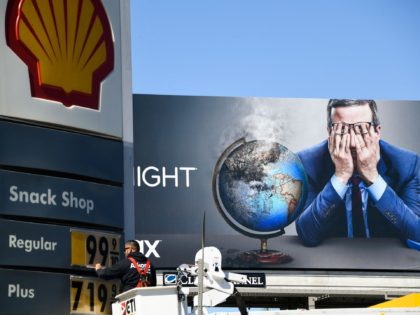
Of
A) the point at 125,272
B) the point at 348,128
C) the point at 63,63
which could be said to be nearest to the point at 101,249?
the point at 125,272

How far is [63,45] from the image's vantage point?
37.7 feet

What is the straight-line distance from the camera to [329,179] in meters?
49.3

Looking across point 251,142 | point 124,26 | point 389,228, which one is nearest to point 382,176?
point 389,228

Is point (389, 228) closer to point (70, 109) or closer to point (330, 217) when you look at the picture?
point (330, 217)

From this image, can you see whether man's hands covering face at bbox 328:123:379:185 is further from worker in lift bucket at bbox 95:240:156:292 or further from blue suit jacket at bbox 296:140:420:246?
worker in lift bucket at bbox 95:240:156:292

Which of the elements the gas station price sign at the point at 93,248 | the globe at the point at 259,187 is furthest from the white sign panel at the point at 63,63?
the globe at the point at 259,187

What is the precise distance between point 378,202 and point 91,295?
128 feet

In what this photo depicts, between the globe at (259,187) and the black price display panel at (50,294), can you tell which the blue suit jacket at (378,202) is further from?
the black price display panel at (50,294)

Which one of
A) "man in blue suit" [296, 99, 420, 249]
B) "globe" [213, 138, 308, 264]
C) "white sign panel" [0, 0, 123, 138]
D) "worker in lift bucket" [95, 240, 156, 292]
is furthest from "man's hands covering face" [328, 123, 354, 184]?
"worker in lift bucket" [95, 240, 156, 292]

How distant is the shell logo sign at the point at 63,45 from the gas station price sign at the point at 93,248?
1442mm

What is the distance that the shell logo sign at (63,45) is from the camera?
36.6 feet

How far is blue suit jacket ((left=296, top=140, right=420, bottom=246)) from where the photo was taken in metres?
48.8

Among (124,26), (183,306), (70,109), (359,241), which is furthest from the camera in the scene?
(359,241)

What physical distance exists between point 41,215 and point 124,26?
267cm
